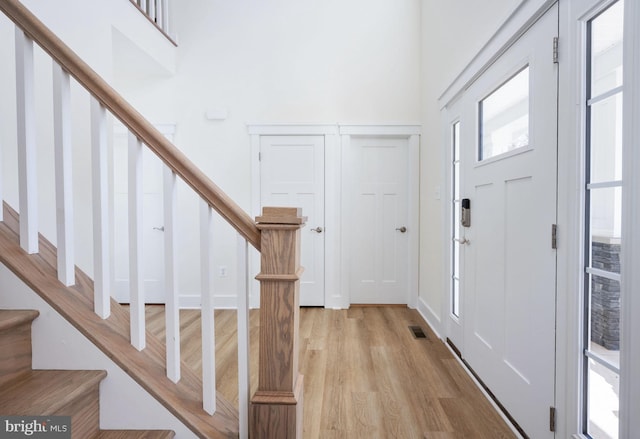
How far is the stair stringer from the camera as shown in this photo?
1.06 m

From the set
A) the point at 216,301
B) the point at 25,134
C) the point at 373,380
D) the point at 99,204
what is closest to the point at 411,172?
the point at 373,380

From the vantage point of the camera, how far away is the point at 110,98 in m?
1.02

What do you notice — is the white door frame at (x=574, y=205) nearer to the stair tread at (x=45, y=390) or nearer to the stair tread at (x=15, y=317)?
the stair tread at (x=45, y=390)

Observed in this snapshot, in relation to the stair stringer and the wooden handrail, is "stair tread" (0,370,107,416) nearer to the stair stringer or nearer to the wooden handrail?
the stair stringer

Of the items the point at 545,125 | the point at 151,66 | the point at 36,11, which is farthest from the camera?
the point at 151,66

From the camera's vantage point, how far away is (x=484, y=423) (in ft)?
5.61

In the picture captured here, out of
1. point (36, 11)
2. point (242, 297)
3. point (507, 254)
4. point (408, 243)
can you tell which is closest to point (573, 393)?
point (507, 254)

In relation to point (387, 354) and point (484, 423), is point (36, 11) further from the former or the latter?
point (484, 423)

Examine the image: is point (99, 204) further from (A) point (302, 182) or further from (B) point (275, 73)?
(B) point (275, 73)

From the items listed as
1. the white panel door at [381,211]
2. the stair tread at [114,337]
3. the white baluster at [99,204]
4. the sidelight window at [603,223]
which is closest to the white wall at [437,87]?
the white panel door at [381,211]

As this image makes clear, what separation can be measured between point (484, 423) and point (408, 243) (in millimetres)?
2193

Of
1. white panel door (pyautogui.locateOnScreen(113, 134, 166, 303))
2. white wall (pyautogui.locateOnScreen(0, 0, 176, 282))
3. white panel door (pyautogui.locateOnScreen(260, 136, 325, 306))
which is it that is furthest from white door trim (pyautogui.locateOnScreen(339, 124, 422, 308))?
white wall (pyautogui.locateOnScreen(0, 0, 176, 282))

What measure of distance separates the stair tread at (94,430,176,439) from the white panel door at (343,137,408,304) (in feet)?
9.33

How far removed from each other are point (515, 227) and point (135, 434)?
5.91 ft
